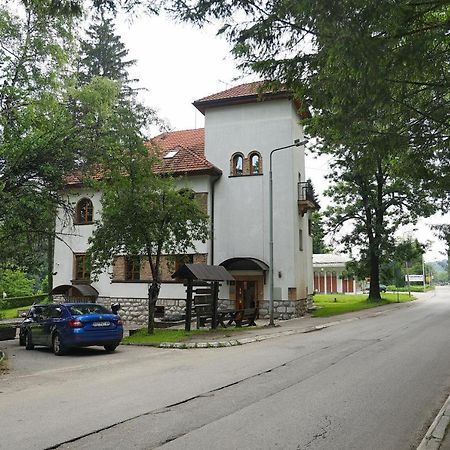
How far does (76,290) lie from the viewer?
1138 inches

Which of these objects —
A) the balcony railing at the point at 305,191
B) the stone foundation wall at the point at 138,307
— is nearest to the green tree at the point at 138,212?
the stone foundation wall at the point at 138,307

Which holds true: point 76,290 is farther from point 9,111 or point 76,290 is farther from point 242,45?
point 242,45

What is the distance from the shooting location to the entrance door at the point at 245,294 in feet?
86.4

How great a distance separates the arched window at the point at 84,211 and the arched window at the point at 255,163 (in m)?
10.5

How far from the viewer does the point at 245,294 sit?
26547 mm

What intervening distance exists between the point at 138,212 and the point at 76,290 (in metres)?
13.4

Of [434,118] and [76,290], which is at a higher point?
[434,118]

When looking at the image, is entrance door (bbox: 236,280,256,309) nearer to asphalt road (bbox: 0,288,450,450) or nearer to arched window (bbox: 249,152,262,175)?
arched window (bbox: 249,152,262,175)

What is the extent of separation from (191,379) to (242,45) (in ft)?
21.1

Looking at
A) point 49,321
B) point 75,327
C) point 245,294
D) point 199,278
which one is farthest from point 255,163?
point 75,327

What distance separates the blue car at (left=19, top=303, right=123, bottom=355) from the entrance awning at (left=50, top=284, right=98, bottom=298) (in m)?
13.1

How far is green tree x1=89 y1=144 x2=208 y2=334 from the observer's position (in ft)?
58.2

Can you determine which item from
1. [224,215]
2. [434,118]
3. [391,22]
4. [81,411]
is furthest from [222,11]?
[224,215]

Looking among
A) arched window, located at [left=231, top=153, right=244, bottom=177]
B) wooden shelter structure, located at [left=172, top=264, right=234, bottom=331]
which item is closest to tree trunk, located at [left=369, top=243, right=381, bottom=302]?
arched window, located at [left=231, top=153, right=244, bottom=177]
